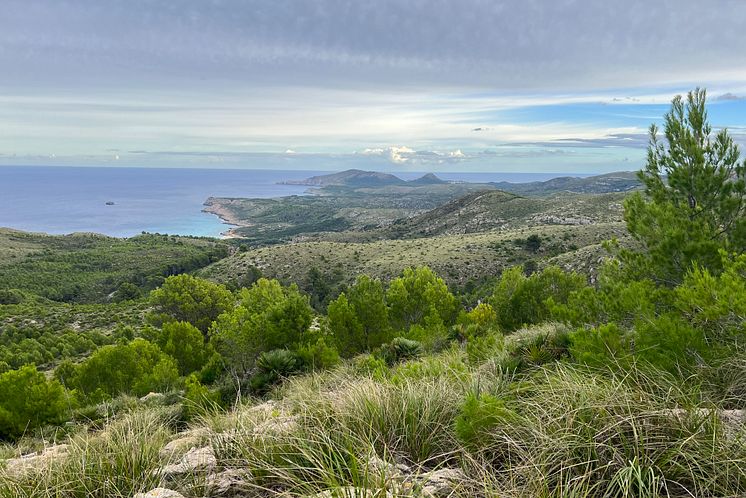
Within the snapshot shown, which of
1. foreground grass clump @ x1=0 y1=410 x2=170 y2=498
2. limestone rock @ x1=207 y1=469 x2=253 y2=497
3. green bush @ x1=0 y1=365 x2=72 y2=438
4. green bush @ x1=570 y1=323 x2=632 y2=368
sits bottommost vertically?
green bush @ x1=0 y1=365 x2=72 y2=438

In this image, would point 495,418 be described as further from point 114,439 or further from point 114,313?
point 114,313

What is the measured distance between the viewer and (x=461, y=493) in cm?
281

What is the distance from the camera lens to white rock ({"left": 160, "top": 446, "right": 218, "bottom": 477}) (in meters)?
3.75

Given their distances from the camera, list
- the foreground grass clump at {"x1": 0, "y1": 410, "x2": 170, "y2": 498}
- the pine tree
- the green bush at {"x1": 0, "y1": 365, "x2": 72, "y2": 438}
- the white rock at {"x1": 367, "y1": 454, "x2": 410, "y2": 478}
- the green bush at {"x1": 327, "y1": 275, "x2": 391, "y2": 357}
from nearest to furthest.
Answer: the white rock at {"x1": 367, "y1": 454, "x2": 410, "y2": 478} < the foreground grass clump at {"x1": 0, "y1": 410, "x2": 170, "y2": 498} < the pine tree < the green bush at {"x1": 0, "y1": 365, "x2": 72, "y2": 438} < the green bush at {"x1": 327, "y1": 275, "x2": 391, "y2": 357}

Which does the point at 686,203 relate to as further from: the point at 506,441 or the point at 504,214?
the point at 504,214

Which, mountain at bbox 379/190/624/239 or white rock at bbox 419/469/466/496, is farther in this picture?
mountain at bbox 379/190/624/239

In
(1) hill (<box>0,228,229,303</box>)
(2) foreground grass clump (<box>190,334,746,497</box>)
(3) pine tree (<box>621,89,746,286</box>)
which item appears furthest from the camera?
(1) hill (<box>0,228,229,303</box>)

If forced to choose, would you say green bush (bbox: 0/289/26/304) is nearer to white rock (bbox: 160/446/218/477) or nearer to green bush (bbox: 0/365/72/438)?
green bush (bbox: 0/365/72/438)

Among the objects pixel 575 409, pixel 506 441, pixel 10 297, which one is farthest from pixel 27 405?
pixel 10 297

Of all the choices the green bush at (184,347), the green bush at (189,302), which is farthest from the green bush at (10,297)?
the green bush at (184,347)

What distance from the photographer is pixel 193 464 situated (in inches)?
152

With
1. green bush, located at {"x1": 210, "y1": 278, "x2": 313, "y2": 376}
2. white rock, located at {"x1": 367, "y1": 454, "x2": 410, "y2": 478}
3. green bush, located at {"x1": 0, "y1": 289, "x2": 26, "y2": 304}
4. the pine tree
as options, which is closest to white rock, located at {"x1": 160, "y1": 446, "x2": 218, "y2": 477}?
white rock, located at {"x1": 367, "y1": 454, "x2": 410, "y2": 478}

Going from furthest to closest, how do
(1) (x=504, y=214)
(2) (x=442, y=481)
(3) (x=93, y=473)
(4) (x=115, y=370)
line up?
(1) (x=504, y=214)
(4) (x=115, y=370)
(3) (x=93, y=473)
(2) (x=442, y=481)

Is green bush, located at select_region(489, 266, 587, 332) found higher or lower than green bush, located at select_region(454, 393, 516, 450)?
lower
